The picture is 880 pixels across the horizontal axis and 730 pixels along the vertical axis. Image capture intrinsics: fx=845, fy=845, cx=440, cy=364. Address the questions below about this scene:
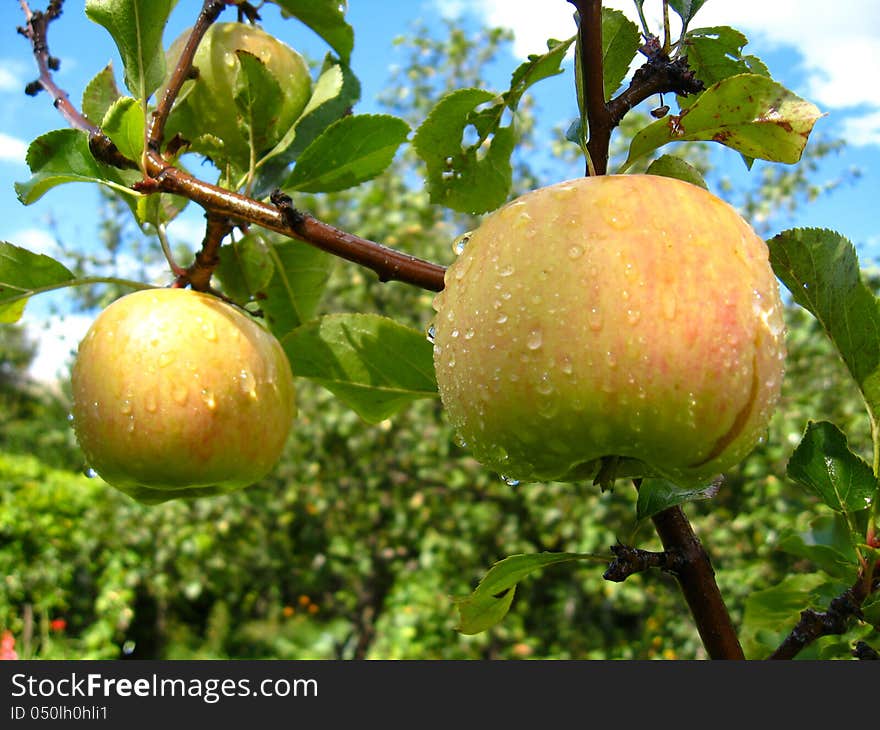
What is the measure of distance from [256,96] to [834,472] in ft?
2.15

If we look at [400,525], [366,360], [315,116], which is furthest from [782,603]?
[400,525]

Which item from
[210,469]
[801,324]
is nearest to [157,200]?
[210,469]

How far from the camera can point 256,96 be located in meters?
0.84

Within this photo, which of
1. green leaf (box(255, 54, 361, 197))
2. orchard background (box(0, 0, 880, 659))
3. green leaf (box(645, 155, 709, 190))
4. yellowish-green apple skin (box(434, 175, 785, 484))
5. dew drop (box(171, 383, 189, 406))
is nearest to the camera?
yellowish-green apple skin (box(434, 175, 785, 484))

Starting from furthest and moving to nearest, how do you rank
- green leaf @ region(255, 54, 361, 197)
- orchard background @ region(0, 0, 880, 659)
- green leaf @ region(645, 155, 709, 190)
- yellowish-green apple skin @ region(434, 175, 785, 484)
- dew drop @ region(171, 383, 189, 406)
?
orchard background @ region(0, 0, 880, 659)
green leaf @ region(255, 54, 361, 197)
dew drop @ region(171, 383, 189, 406)
green leaf @ region(645, 155, 709, 190)
yellowish-green apple skin @ region(434, 175, 785, 484)

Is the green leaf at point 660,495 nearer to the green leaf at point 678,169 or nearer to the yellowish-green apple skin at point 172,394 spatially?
the green leaf at point 678,169

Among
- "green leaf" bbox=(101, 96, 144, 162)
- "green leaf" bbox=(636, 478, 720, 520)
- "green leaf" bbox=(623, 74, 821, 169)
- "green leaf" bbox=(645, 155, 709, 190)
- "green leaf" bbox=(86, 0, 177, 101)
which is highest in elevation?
"green leaf" bbox=(86, 0, 177, 101)

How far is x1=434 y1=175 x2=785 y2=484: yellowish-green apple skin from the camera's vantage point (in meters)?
0.50

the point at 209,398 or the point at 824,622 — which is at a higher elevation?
the point at 209,398

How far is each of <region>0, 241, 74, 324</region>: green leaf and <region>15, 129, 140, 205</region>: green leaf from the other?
3.3 inches

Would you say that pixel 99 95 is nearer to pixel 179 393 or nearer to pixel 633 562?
pixel 179 393

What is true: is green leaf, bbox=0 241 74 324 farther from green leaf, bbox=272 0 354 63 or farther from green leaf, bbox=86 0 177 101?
green leaf, bbox=272 0 354 63

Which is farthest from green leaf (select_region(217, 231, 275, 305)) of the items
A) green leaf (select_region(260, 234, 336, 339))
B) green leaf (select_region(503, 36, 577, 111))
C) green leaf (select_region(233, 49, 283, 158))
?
green leaf (select_region(503, 36, 577, 111))

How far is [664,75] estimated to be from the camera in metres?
0.64
